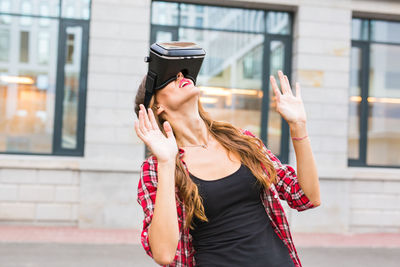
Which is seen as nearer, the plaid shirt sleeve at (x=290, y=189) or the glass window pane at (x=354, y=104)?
the plaid shirt sleeve at (x=290, y=189)

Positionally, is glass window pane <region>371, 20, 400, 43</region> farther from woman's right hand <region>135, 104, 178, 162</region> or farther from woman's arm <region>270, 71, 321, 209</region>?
woman's right hand <region>135, 104, 178, 162</region>

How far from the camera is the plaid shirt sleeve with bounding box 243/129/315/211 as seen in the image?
6.45 feet

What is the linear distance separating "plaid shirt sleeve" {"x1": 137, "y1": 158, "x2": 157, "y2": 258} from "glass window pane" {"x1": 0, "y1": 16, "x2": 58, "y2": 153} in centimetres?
678

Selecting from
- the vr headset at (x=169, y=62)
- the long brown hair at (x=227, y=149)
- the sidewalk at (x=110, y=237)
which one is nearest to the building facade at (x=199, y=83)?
the sidewalk at (x=110, y=237)

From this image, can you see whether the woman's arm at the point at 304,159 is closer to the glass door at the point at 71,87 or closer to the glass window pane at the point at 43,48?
the glass door at the point at 71,87

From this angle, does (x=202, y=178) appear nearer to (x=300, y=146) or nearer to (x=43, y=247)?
(x=300, y=146)

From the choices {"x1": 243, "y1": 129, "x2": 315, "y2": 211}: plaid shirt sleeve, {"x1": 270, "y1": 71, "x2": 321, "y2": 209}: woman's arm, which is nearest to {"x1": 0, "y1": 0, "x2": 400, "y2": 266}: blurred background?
{"x1": 243, "y1": 129, "x2": 315, "y2": 211}: plaid shirt sleeve

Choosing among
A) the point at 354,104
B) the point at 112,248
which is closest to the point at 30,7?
the point at 112,248

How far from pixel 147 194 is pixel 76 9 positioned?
7.06 meters

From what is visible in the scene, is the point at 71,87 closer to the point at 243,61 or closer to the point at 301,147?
the point at 243,61

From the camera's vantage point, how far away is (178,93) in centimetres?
190

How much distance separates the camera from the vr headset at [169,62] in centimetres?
180

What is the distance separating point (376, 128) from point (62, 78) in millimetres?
5918

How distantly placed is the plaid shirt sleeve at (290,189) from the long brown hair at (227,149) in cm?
7
